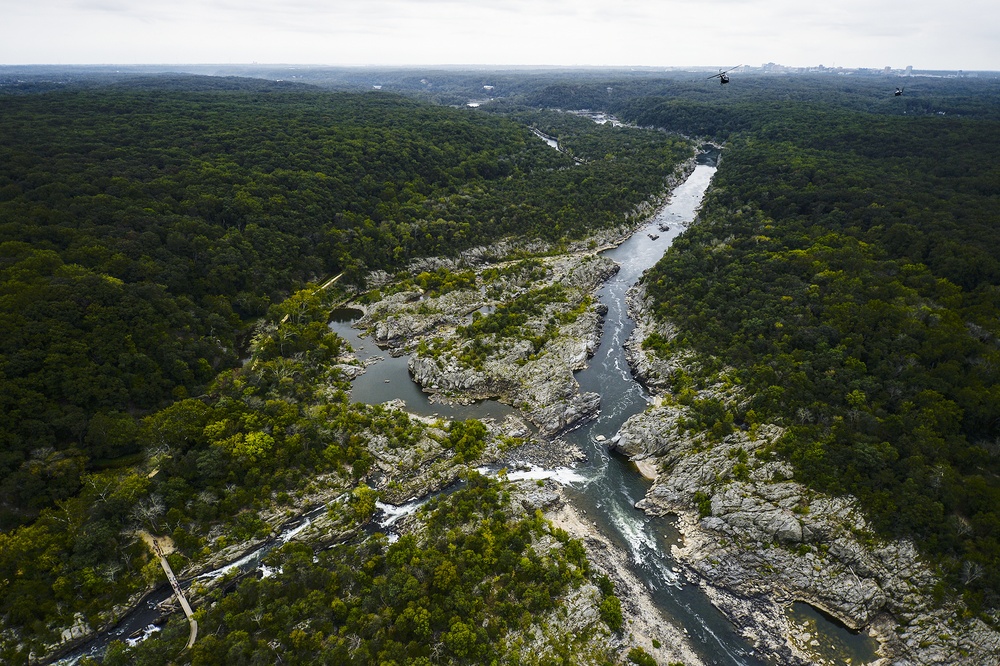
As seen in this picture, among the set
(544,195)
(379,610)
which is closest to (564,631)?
(379,610)

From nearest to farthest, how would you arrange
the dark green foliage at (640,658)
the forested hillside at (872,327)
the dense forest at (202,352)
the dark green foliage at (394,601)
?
the dark green foliage at (394,601)
the dark green foliage at (640,658)
the dense forest at (202,352)
the forested hillside at (872,327)

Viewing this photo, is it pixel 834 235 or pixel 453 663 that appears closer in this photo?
pixel 453 663

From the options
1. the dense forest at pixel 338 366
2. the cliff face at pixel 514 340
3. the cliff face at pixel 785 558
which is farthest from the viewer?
the cliff face at pixel 514 340

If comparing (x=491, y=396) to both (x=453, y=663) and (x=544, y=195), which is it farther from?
(x=544, y=195)

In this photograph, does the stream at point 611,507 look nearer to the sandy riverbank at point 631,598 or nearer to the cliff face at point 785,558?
the sandy riverbank at point 631,598

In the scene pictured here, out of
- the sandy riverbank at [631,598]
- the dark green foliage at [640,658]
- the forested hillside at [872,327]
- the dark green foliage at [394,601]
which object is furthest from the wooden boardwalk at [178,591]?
the forested hillside at [872,327]

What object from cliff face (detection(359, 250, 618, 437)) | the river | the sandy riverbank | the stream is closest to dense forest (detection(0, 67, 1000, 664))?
the sandy riverbank
